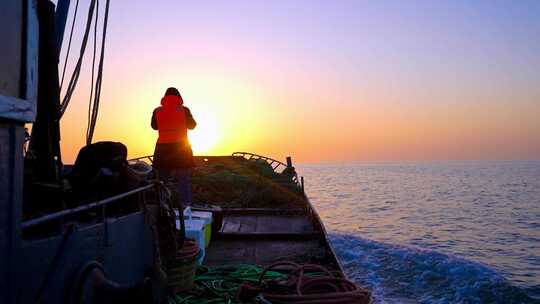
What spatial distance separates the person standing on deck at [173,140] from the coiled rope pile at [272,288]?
88.4 inches

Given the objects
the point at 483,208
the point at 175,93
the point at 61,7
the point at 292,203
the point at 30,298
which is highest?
the point at 61,7

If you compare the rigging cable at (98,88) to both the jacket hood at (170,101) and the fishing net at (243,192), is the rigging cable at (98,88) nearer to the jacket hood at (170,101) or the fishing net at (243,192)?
the jacket hood at (170,101)

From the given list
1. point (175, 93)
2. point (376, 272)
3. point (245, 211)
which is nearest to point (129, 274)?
point (175, 93)

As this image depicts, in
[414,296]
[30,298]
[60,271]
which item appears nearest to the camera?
[30,298]

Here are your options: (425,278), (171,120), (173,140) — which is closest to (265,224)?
(173,140)

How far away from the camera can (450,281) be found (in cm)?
1165

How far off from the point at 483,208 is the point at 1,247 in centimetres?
3240

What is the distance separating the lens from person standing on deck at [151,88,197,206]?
7.76 metres

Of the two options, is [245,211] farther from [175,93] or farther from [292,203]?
[175,93]

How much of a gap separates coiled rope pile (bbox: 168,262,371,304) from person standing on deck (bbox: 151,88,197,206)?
2.25 meters

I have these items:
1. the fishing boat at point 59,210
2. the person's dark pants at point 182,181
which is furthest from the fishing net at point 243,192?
the fishing boat at point 59,210

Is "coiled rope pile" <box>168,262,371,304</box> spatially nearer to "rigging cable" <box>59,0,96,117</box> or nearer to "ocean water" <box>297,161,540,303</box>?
"rigging cable" <box>59,0,96,117</box>

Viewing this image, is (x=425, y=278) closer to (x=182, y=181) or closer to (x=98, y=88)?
(x=182, y=181)

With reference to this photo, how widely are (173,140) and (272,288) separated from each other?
4.33 metres
